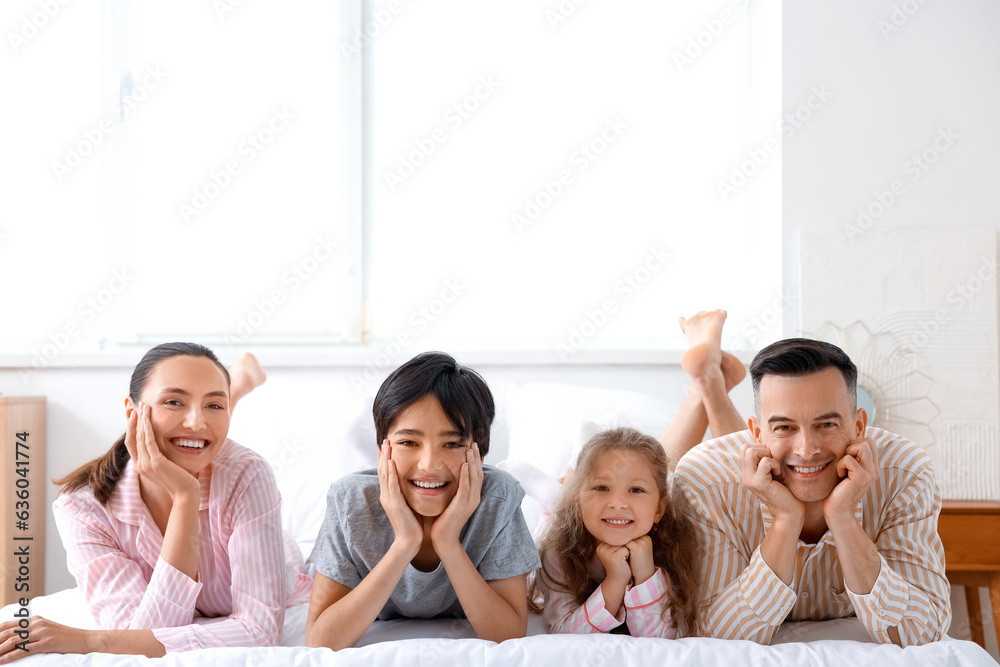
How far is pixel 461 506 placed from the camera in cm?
125

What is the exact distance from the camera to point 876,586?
1.21 m

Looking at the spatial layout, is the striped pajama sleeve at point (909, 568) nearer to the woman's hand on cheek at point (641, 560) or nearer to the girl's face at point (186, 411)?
the woman's hand on cheek at point (641, 560)

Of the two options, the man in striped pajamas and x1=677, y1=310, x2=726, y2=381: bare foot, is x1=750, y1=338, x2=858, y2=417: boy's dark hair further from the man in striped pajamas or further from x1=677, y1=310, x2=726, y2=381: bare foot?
x1=677, y1=310, x2=726, y2=381: bare foot

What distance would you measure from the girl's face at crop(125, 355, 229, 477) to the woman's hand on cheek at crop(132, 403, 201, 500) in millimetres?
31

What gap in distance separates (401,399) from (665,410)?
105 centimetres

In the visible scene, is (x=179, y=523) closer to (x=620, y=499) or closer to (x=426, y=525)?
(x=426, y=525)

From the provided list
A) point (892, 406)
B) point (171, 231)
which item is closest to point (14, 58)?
point (171, 231)

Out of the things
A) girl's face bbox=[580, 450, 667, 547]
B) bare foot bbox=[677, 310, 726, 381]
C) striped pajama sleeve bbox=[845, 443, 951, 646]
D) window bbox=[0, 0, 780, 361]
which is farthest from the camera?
window bbox=[0, 0, 780, 361]

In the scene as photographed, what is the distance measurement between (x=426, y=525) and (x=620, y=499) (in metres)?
0.34

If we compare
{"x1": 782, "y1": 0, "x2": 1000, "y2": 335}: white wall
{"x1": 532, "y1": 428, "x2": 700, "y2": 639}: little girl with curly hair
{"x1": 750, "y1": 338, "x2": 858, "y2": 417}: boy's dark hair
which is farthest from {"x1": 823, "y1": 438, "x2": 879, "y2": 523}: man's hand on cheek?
{"x1": 782, "y1": 0, "x2": 1000, "y2": 335}: white wall

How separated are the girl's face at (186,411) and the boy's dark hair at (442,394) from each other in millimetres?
314

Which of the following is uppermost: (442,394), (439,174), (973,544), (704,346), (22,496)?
(439,174)

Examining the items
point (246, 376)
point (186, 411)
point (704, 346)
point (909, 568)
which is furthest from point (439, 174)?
point (909, 568)

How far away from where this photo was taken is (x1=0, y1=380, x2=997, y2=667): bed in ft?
3.51
